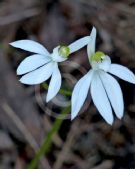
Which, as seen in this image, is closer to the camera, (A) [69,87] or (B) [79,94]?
(B) [79,94]

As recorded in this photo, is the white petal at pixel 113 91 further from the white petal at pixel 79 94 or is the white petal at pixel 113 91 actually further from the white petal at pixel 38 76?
the white petal at pixel 38 76

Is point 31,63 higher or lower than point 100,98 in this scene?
higher

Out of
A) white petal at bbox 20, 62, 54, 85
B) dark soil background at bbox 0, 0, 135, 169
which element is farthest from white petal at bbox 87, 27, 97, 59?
dark soil background at bbox 0, 0, 135, 169

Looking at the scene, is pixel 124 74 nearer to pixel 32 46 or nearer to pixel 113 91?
pixel 113 91

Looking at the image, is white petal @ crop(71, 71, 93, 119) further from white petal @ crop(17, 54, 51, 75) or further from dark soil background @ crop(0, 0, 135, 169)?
dark soil background @ crop(0, 0, 135, 169)

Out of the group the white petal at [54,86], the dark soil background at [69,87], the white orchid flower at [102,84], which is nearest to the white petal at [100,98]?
the white orchid flower at [102,84]

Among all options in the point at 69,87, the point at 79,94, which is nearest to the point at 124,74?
the point at 79,94

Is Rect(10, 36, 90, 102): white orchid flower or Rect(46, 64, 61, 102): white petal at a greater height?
Rect(10, 36, 90, 102): white orchid flower
